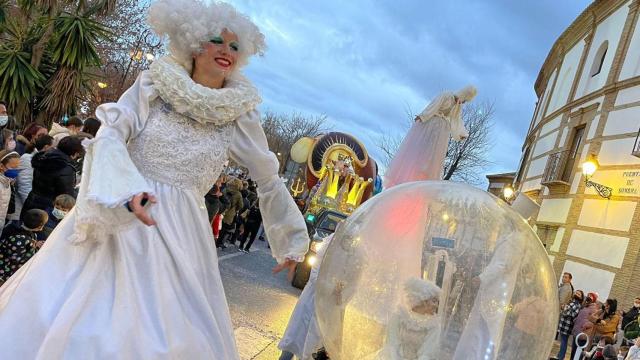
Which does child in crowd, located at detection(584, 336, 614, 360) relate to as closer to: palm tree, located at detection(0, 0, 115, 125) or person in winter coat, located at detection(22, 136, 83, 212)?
person in winter coat, located at detection(22, 136, 83, 212)

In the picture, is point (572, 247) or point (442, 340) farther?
point (572, 247)

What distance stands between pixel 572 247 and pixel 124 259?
15345 millimetres

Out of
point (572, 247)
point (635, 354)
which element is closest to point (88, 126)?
point (635, 354)

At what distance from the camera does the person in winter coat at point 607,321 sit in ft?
33.2

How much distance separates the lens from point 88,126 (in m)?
7.22

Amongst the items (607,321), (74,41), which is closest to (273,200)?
(607,321)

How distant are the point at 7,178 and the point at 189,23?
135 inches

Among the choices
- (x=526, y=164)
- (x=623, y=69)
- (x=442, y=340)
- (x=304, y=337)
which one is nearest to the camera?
(x=442, y=340)

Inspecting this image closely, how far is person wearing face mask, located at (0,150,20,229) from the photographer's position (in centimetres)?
514

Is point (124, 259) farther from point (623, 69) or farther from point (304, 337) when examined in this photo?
point (623, 69)

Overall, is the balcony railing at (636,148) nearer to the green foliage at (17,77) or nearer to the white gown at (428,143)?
the white gown at (428,143)

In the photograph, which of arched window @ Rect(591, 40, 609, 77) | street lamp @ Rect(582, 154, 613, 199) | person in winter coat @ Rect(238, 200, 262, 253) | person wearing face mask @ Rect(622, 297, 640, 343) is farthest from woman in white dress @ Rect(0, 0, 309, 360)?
arched window @ Rect(591, 40, 609, 77)

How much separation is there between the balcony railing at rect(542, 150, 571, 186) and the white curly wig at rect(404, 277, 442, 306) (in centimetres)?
1559

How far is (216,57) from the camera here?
2.77m
